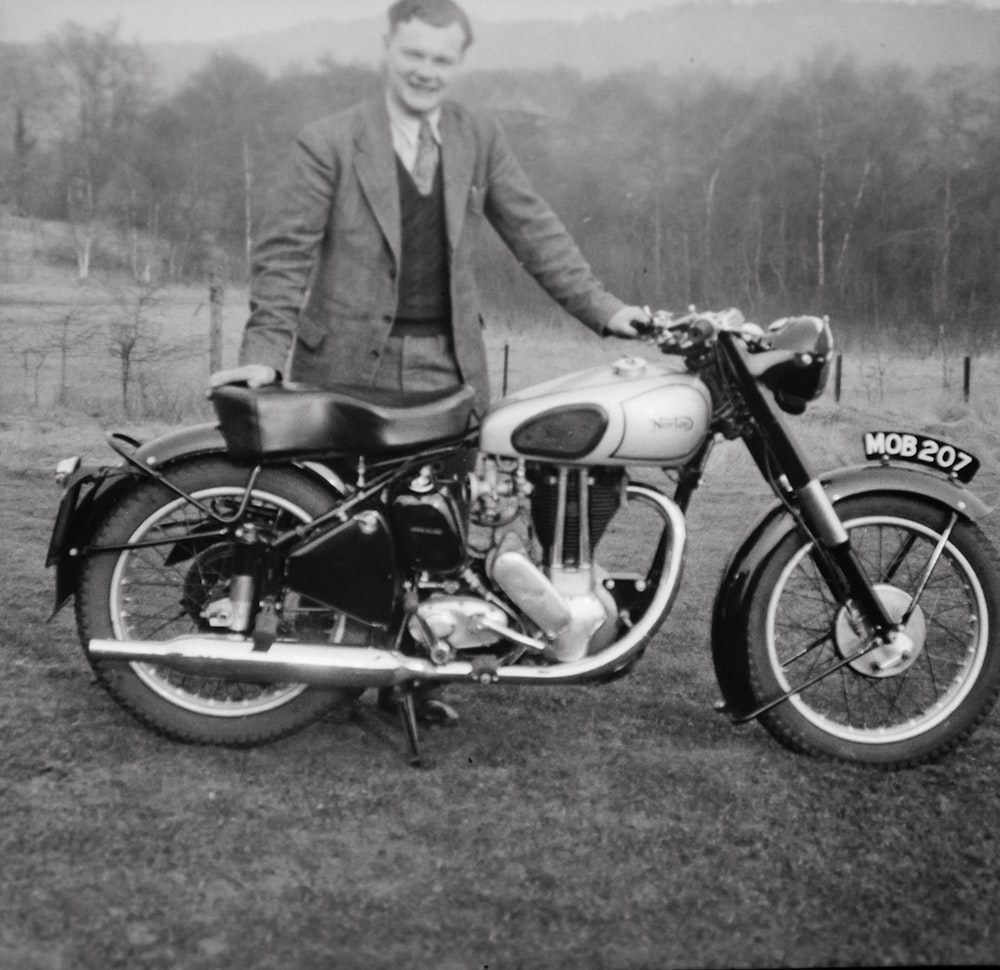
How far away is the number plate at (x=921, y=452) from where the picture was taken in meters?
2.91

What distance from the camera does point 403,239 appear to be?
3.23 m

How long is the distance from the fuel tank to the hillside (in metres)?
2.29

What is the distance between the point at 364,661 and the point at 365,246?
41.5 inches

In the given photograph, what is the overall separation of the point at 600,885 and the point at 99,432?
578 centimetres

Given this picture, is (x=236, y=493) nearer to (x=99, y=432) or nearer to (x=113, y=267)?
(x=113, y=267)

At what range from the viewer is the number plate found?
2.91 meters

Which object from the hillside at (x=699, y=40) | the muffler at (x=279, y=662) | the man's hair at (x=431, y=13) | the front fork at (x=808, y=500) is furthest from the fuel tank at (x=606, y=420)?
the hillside at (x=699, y=40)

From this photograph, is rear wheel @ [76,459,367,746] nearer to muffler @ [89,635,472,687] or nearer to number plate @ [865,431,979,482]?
muffler @ [89,635,472,687]

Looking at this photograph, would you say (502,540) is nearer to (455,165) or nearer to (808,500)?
(808,500)

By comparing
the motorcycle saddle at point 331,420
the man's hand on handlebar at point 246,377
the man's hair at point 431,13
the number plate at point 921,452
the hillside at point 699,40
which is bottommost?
the number plate at point 921,452

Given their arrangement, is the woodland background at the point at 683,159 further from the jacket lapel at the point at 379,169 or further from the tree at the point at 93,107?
the jacket lapel at the point at 379,169

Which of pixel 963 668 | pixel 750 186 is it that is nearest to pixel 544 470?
pixel 963 668

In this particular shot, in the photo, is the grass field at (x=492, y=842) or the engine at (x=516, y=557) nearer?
the grass field at (x=492, y=842)

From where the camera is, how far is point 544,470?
2.80 m
